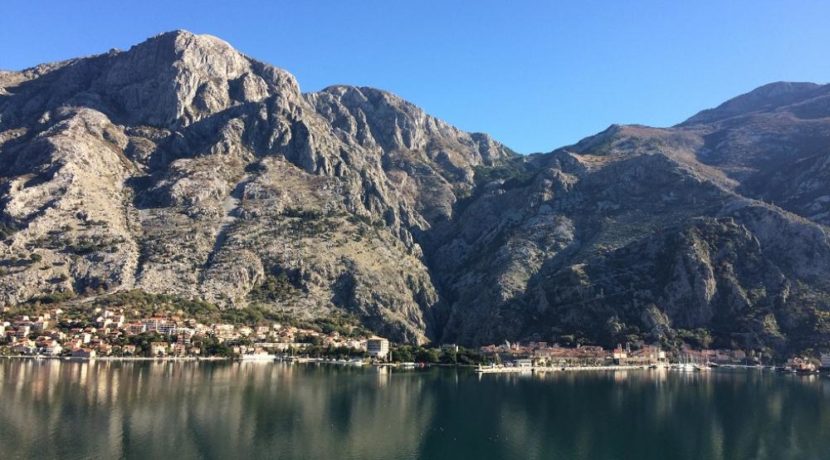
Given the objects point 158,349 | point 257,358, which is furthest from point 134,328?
point 257,358

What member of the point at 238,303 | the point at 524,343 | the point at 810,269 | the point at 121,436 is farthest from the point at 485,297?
the point at 121,436

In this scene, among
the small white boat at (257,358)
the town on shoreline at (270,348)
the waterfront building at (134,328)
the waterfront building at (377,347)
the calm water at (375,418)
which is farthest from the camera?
the waterfront building at (377,347)

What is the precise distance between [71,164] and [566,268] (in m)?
148

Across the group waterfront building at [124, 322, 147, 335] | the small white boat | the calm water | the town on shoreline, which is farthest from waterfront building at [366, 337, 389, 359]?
waterfront building at [124, 322, 147, 335]

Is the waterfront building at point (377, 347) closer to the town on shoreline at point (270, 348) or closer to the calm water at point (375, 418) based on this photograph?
the town on shoreline at point (270, 348)

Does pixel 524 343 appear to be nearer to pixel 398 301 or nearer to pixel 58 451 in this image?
pixel 398 301

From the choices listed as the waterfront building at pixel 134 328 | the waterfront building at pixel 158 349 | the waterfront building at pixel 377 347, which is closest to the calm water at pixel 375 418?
the waterfront building at pixel 158 349

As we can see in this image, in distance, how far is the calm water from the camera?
55.7m

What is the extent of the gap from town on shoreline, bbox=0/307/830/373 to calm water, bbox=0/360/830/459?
20.3m

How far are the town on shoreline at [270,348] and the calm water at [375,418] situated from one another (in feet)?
66.7

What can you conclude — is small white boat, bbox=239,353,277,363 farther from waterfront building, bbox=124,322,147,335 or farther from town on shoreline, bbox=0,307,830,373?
waterfront building, bbox=124,322,147,335

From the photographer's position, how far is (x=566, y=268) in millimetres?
187250

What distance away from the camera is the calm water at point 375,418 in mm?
55656

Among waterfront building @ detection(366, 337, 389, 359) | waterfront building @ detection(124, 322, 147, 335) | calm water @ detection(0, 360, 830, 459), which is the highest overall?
waterfront building @ detection(124, 322, 147, 335)
